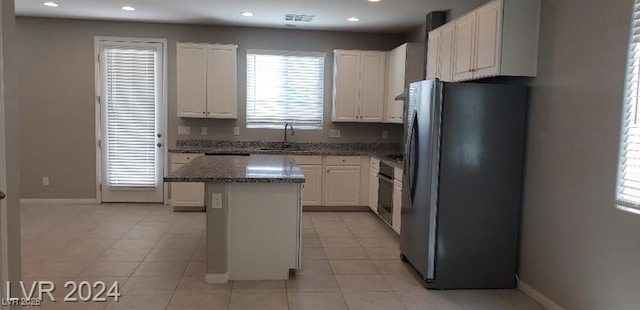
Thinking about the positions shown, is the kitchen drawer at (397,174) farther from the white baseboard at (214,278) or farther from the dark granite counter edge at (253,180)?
the white baseboard at (214,278)

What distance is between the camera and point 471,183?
348 centimetres

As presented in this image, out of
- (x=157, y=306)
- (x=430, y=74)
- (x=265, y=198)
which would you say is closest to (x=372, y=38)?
(x=430, y=74)

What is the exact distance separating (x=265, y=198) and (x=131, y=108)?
146 inches

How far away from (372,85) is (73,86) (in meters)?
4.17

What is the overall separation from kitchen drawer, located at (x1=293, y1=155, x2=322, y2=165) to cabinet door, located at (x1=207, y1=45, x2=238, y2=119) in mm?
1146

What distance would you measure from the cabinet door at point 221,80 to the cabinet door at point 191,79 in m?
0.07

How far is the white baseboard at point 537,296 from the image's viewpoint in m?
3.17

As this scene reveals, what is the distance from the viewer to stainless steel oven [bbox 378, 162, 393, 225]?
5141mm

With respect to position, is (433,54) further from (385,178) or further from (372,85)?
(372,85)

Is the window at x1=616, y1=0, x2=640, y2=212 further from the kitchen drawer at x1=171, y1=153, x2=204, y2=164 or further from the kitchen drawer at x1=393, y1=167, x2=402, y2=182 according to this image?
the kitchen drawer at x1=171, y1=153, x2=204, y2=164

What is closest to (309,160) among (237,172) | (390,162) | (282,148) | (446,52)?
(282,148)

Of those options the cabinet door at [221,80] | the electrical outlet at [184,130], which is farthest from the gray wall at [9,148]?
the electrical outlet at [184,130]

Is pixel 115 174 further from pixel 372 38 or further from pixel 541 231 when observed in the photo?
pixel 541 231

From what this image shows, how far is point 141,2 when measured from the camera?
5051 millimetres
